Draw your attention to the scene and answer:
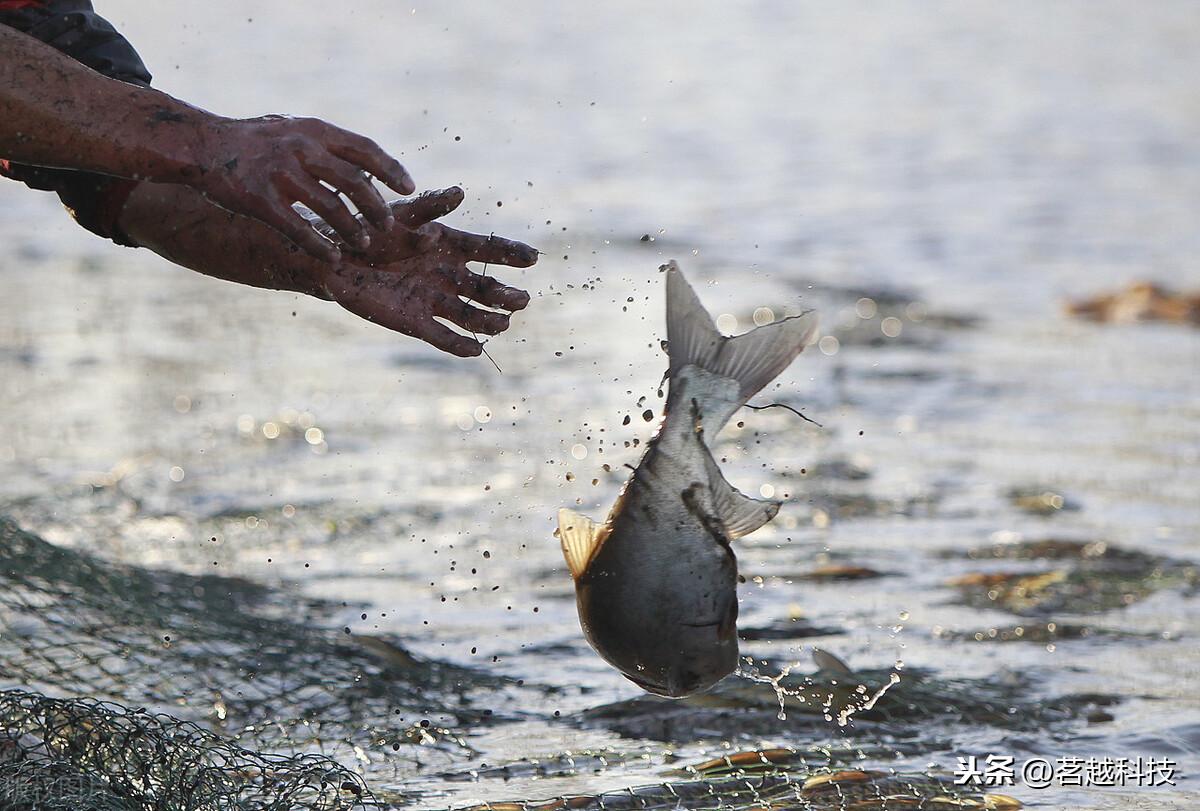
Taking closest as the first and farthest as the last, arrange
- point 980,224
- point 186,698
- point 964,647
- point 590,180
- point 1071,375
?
point 186,698 < point 964,647 < point 1071,375 < point 980,224 < point 590,180

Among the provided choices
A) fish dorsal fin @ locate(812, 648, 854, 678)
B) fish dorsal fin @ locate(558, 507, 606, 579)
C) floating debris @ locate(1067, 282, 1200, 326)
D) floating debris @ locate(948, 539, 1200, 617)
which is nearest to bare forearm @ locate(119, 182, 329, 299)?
fish dorsal fin @ locate(558, 507, 606, 579)

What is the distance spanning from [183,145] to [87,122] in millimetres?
195

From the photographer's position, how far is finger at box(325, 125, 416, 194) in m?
3.22

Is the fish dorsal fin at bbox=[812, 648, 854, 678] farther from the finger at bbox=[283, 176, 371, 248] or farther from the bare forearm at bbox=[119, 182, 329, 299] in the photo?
the finger at bbox=[283, 176, 371, 248]

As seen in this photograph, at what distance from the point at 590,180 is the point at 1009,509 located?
29.5ft

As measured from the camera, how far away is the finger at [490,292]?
11.7 feet

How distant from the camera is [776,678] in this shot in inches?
187

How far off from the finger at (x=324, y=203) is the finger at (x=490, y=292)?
383 mm

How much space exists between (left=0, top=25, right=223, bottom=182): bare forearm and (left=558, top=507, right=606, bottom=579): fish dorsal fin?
108 centimetres

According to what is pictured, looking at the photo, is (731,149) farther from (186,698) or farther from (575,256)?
(186,698)

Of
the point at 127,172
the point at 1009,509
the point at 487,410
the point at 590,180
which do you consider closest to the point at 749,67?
the point at 590,180

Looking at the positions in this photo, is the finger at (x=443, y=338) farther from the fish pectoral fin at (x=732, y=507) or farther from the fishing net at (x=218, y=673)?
the fishing net at (x=218, y=673)

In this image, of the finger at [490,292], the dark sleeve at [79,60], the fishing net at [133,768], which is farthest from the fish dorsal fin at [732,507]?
the dark sleeve at [79,60]

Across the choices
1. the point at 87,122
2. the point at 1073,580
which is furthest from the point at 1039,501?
the point at 87,122
